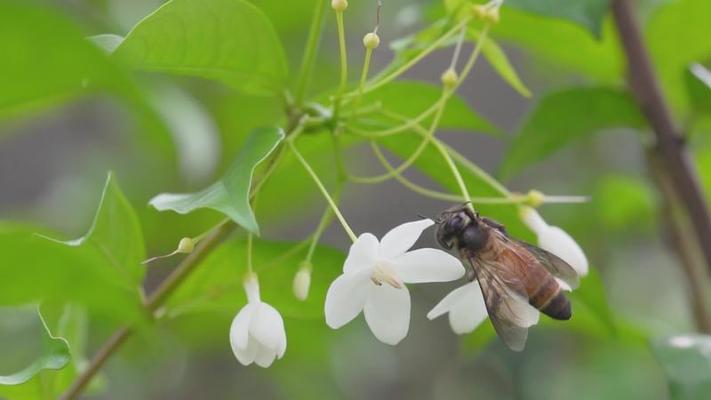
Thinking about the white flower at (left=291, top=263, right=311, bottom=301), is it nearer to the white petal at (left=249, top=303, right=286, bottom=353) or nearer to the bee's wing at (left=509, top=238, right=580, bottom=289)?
the white petal at (left=249, top=303, right=286, bottom=353)

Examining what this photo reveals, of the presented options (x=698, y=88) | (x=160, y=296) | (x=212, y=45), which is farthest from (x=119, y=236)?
(x=698, y=88)

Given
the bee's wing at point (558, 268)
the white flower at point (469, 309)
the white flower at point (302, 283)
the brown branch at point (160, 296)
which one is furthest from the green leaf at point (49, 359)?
the bee's wing at point (558, 268)

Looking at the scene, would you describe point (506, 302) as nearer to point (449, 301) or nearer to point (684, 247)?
point (449, 301)

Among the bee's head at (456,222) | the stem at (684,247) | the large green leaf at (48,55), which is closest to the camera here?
the large green leaf at (48,55)

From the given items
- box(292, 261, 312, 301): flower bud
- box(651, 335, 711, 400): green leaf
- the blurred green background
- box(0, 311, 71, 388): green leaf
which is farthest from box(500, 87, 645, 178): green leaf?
box(0, 311, 71, 388): green leaf

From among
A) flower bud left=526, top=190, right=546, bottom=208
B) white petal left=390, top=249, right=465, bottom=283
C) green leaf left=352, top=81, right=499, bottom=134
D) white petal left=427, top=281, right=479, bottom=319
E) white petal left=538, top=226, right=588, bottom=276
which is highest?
green leaf left=352, top=81, right=499, bottom=134

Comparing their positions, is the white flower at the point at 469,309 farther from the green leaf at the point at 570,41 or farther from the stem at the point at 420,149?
the green leaf at the point at 570,41

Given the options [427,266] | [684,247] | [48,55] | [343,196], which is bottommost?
[343,196]
